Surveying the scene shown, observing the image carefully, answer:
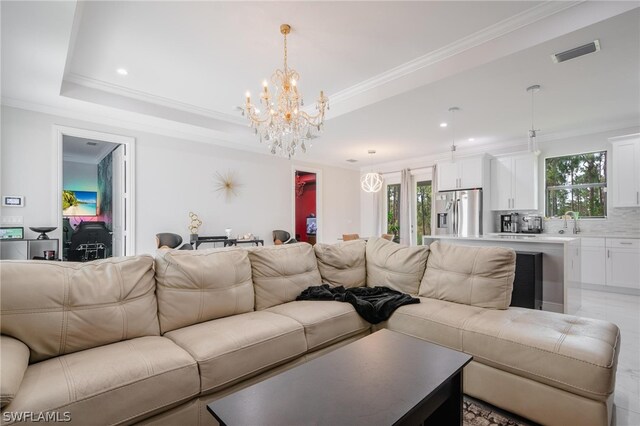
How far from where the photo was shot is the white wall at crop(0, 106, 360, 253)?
12.7ft

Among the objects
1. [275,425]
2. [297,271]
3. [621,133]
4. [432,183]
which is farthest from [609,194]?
[275,425]

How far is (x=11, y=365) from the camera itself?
1169mm

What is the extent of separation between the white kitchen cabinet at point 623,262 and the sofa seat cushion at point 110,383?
610 cm

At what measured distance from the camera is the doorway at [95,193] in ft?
15.4

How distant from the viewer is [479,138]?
19.2ft

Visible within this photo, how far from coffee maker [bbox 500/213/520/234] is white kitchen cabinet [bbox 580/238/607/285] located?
1.11 m

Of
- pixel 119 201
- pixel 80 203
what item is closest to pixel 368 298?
pixel 119 201

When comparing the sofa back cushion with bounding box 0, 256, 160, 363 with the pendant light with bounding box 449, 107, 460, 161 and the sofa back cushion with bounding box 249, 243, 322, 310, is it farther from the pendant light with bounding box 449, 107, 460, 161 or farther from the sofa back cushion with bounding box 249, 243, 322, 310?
the pendant light with bounding box 449, 107, 460, 161

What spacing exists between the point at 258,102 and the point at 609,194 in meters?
5.96

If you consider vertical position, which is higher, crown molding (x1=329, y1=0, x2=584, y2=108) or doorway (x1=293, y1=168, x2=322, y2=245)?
crown molding (x1=329, y1=0, x2=584, y2=108)

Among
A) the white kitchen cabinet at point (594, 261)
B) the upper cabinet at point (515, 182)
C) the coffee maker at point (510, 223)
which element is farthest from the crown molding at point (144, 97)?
the white kitchen cabinet at point (594, 261)

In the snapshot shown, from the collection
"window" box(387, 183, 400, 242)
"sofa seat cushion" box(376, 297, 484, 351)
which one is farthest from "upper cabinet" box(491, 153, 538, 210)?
"sofa seat cushion" box(376, 297, 484, 351)

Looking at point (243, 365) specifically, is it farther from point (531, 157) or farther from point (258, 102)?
point (531, 157)

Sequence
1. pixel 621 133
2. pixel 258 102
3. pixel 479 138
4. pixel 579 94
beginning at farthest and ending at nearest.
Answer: pixel 479 138 < pixel 621 133 < pixel 258 102 < pixel 579 94
